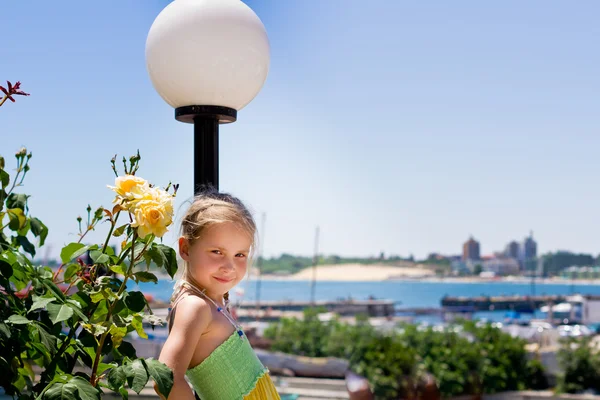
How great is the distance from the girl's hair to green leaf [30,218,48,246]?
0.99 ft

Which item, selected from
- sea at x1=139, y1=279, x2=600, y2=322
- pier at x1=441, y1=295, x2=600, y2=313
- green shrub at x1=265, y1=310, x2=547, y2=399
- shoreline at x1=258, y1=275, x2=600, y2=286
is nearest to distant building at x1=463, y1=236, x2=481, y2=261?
shoreline at x1=258, y1=275, x2=600, y2=286

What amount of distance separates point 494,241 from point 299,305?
55805 mm

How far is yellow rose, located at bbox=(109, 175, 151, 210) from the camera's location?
3.84 feet

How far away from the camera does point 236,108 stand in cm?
177

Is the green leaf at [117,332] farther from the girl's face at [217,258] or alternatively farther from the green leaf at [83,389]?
the girl's face at [217,258]

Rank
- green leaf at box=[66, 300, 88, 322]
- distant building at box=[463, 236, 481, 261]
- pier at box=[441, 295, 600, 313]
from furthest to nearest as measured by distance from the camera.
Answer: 1. distant building at box=[463, 236, 481, 261]
2. pier at box=[441, 295, 600, 313]
3. green leaf at box=[66, 300, 88, 322]

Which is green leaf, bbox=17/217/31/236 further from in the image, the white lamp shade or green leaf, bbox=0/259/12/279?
the white lamp shade

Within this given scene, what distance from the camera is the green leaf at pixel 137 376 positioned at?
1.03m

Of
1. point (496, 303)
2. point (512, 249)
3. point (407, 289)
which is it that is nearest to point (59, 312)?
point (496, 303)

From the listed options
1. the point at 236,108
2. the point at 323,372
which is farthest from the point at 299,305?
the point at 236,108

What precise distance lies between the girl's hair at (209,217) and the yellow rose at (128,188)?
16cm

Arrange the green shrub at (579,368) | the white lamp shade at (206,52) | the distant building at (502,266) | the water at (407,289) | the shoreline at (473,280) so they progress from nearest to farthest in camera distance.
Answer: the white lamp shade at (206,52) < the green shrub at (579,368) < the water at (407,289) < the shoreline at (473,280) < the distant building at (502,266)

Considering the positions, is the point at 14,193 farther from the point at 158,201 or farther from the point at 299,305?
the point at 299,305

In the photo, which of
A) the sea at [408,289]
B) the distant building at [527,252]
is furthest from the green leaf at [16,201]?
the distant building at [527,252]
